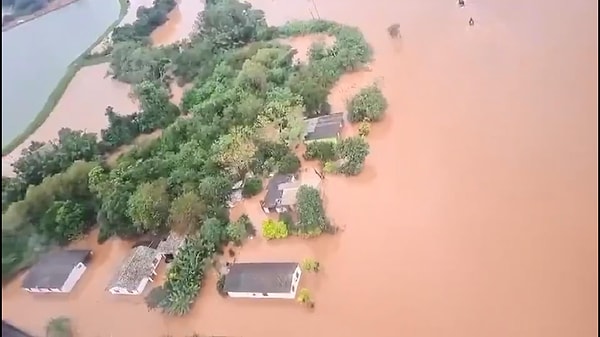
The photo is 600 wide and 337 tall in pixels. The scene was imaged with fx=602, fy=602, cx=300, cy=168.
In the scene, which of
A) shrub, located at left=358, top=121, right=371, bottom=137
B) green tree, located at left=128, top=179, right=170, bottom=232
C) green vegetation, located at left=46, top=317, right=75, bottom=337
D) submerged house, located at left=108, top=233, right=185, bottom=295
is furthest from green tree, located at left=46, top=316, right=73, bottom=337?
shrub, located at left=358, top=121, right=371, bottom=137

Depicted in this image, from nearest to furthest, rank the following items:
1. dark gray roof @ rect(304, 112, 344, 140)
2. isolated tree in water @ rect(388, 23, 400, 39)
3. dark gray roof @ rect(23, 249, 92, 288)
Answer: dark gray roof @ rect(23, 249, 92, 288) → dark gray roof @ rect(304, 112, 344, 140) → isolated tree in water @ rect(388, 23, 400, 39)

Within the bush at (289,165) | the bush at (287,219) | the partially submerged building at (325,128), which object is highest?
the partially submerged building at (325,128)

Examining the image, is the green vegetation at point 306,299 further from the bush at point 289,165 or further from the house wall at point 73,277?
the house wall at point 73,277

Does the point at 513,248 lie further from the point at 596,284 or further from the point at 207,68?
the point at 207,68

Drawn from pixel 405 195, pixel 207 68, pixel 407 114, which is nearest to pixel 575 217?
pixel 405 195

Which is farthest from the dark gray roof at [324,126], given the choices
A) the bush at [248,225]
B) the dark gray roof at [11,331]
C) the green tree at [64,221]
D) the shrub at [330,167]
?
the dark gray roof at [11,331]

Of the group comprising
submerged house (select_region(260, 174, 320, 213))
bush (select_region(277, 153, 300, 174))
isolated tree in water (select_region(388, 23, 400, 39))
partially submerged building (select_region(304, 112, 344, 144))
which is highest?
isolated tree in water (select_region(388, 23, 400, 39))

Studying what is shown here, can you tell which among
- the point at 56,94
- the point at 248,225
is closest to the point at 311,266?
the point at 248,225

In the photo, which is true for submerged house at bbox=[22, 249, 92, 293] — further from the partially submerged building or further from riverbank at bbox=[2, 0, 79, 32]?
the partially submerged building
